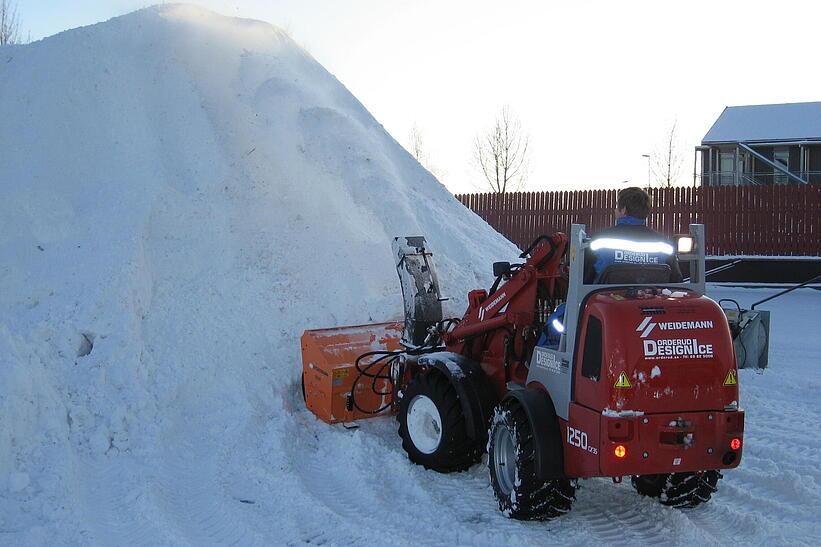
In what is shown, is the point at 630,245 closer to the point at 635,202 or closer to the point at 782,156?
the point at 635,202

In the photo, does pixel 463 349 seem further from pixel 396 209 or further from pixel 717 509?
pixel 396 209

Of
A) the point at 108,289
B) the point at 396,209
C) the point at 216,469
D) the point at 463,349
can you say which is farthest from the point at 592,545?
the point at 396,209

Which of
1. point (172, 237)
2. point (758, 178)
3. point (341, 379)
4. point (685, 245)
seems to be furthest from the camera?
point (758, 178)

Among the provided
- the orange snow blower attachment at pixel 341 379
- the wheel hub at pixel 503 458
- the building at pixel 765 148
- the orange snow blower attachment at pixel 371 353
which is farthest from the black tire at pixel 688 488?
the building at pixel 765 148

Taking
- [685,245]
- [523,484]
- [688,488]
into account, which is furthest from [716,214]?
[523,484]

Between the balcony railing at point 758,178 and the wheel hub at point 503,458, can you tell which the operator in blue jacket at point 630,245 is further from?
the balcony railing at point 758,178

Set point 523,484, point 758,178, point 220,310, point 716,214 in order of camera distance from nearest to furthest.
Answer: point 523,484 → point 220,310 → point 716,214 → point 758,178

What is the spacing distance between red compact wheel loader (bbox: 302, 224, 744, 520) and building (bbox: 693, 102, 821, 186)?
75.1 ft

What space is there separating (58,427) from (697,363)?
459 centimetres

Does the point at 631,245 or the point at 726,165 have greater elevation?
the point at 726,165

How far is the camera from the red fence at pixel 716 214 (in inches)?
730

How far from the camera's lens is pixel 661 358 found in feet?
14.3

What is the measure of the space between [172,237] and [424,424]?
4368 millimetres

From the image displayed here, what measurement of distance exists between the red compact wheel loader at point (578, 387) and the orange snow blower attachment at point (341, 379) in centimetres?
73
